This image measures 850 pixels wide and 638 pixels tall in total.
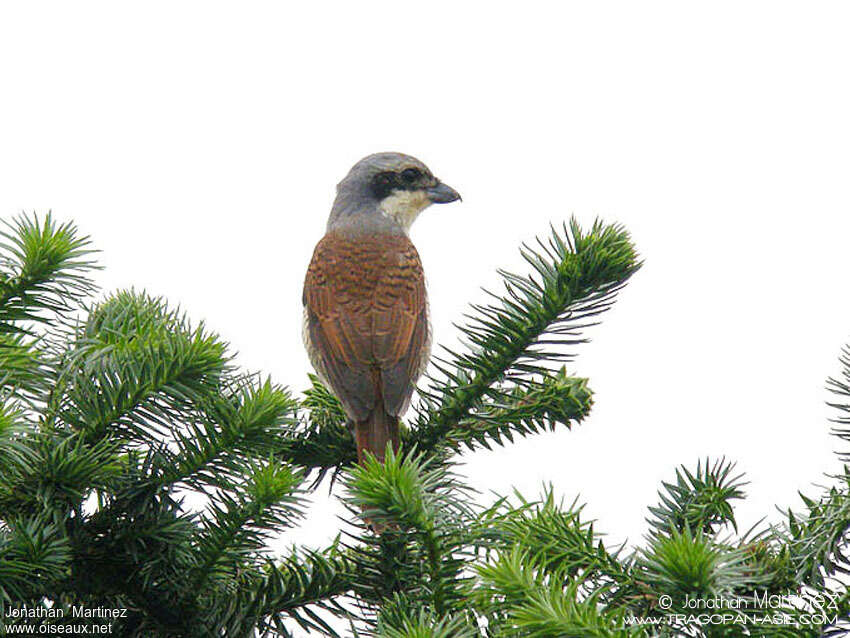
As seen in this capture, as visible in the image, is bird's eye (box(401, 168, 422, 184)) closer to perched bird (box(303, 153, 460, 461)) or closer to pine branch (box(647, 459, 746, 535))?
perched bird (box(303, 153, 460, 461))

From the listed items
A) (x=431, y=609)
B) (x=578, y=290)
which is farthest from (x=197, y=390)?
(x=578, y=290)

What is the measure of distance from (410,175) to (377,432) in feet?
9.25

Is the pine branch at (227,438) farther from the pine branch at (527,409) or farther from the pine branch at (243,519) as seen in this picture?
the pine branch at (527,409)

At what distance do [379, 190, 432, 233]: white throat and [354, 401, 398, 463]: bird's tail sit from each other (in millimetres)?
2443

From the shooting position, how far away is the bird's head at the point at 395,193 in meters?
6.14

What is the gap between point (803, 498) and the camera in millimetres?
2227

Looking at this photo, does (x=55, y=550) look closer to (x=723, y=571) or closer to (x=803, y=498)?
(x=723, y=571)

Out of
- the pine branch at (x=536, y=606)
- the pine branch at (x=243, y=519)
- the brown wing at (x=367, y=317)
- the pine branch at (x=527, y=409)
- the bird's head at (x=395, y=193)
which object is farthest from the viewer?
the bird's head at (x=395, y=193)

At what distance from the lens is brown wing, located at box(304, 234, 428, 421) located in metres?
4.21

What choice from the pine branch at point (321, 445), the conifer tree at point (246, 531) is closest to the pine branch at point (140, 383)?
the conifer tree at point (246, 531)

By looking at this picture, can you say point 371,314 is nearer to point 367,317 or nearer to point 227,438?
point 367,317

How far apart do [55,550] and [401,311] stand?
9.25ft

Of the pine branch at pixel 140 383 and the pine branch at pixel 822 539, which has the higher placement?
the pine branch at pixel 140 383

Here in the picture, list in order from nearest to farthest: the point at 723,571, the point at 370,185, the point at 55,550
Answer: the point at 723,571 < the point at 55,550 < the point at 370,185
